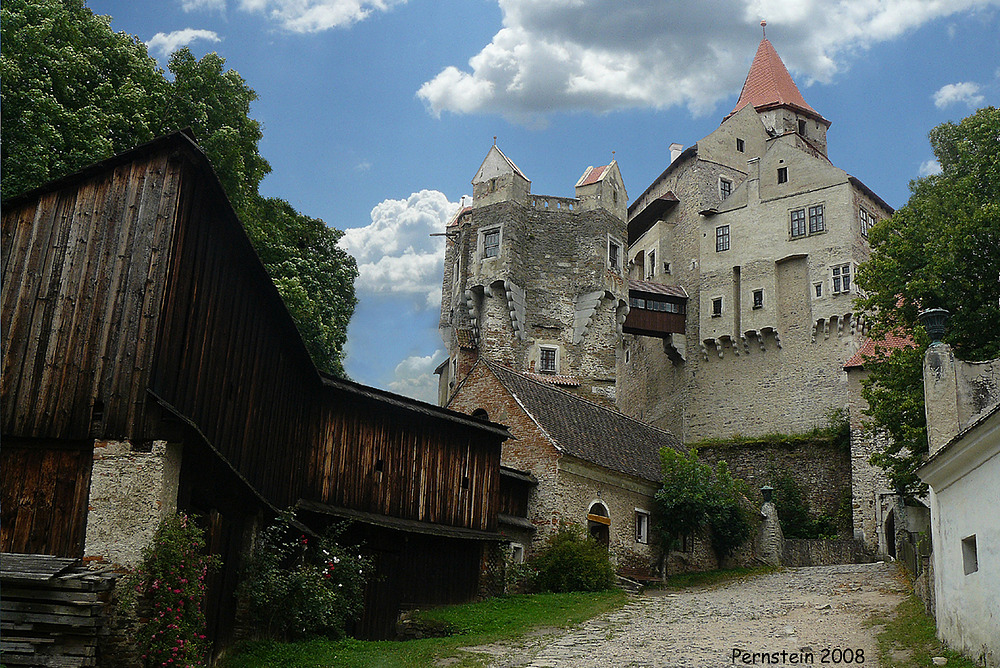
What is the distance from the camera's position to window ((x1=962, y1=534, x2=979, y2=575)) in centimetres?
1288

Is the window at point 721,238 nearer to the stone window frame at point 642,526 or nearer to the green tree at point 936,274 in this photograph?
the stone window frame at point 642,526

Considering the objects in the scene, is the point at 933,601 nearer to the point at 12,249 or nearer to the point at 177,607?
the point at 177,607

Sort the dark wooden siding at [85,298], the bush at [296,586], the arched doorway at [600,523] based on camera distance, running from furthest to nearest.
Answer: the arched doorway at [600,523]
the bush at [296,586]
the dark wooden siding at [85,298]

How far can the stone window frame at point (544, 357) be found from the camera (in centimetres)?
4475

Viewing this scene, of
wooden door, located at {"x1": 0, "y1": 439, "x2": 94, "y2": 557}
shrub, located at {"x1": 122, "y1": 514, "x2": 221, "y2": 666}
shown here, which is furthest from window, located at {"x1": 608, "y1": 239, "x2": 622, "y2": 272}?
wooden door, located at {"x1": 0, "y1": 439, "x2": 94, "y2": 557}

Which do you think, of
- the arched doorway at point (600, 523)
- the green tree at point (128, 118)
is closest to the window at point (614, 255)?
the green tree at point (128, 118)

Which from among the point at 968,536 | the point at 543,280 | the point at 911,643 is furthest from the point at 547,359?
the point at 968,536

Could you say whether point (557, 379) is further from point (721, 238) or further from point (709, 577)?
point (721, 238)

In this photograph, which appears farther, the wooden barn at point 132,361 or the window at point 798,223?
the window at point 798,223

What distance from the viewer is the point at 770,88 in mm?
64188

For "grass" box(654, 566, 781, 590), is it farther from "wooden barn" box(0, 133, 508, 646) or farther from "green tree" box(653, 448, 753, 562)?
"wooden barn" box(0, 133, 508, 646)

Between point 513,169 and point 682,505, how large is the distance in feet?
75.2

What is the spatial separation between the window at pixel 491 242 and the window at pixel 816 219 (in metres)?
17.1

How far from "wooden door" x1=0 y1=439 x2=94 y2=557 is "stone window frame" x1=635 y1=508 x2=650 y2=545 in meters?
20.8
